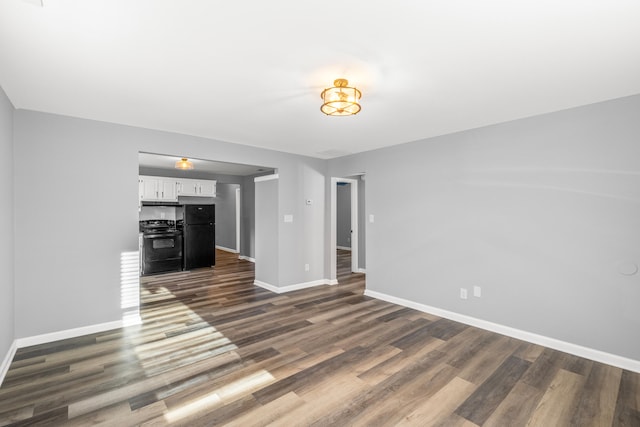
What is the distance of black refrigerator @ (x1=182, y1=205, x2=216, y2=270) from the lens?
7.11m

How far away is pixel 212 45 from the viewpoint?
1924 mm

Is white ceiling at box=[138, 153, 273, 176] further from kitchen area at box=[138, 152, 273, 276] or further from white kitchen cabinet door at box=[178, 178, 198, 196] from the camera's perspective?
white kitchen cabinet door at box=[178, 178, 198, 196]

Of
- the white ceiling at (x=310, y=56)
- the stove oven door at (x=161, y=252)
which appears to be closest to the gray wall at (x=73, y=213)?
the white ceiling at (x=310, y=56)

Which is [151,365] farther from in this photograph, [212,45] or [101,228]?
[212,45]

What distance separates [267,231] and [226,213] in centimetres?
549

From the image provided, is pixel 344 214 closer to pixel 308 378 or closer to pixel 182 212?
pixel 182 212

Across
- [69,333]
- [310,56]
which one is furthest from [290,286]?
[310,56]

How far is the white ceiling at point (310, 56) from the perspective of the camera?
1.60 meters

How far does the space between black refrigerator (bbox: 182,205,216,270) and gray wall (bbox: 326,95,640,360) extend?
490 cm

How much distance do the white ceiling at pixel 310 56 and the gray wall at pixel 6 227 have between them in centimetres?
26

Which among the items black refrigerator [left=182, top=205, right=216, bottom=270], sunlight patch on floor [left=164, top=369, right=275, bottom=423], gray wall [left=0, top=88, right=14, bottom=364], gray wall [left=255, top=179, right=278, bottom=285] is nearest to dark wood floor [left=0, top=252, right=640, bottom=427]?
sunlight patch on floor [left=164, top=369, right=275, bottom=423]

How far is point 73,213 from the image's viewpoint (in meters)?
3.29

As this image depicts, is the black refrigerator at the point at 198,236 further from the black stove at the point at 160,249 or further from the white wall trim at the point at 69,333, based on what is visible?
the white wall trim at the point at 69,333

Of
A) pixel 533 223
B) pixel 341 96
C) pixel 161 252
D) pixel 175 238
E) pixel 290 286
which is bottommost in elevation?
pixel 290 286
